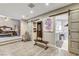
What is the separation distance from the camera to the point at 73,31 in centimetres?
246

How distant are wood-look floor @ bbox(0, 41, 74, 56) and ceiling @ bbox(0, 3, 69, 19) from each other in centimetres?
71

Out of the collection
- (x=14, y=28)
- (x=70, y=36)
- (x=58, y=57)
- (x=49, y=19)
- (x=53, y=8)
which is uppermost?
(x=53, y=8)

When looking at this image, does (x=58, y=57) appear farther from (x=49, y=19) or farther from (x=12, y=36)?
(x=12, y=36)

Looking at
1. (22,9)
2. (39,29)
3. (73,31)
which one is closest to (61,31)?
(73,31)

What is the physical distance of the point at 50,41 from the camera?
8.32ft

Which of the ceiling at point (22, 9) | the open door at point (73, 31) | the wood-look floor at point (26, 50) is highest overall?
the ceiling at point (22, 9)

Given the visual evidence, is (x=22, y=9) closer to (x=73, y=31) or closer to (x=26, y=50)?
(x=26, y=50)

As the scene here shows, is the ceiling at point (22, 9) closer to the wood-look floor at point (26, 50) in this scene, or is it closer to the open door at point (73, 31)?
the open door at point (73, 31)

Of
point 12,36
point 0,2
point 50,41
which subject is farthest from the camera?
point 50,41

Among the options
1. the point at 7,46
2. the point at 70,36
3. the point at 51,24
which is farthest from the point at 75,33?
the point at 7,46

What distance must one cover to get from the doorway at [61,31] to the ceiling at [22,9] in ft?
0.98

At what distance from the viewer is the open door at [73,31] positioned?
2.38 metres

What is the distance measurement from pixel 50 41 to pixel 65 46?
1.38 ft


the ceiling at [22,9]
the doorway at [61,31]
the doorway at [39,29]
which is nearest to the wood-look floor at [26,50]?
the doorway at [61,31]
